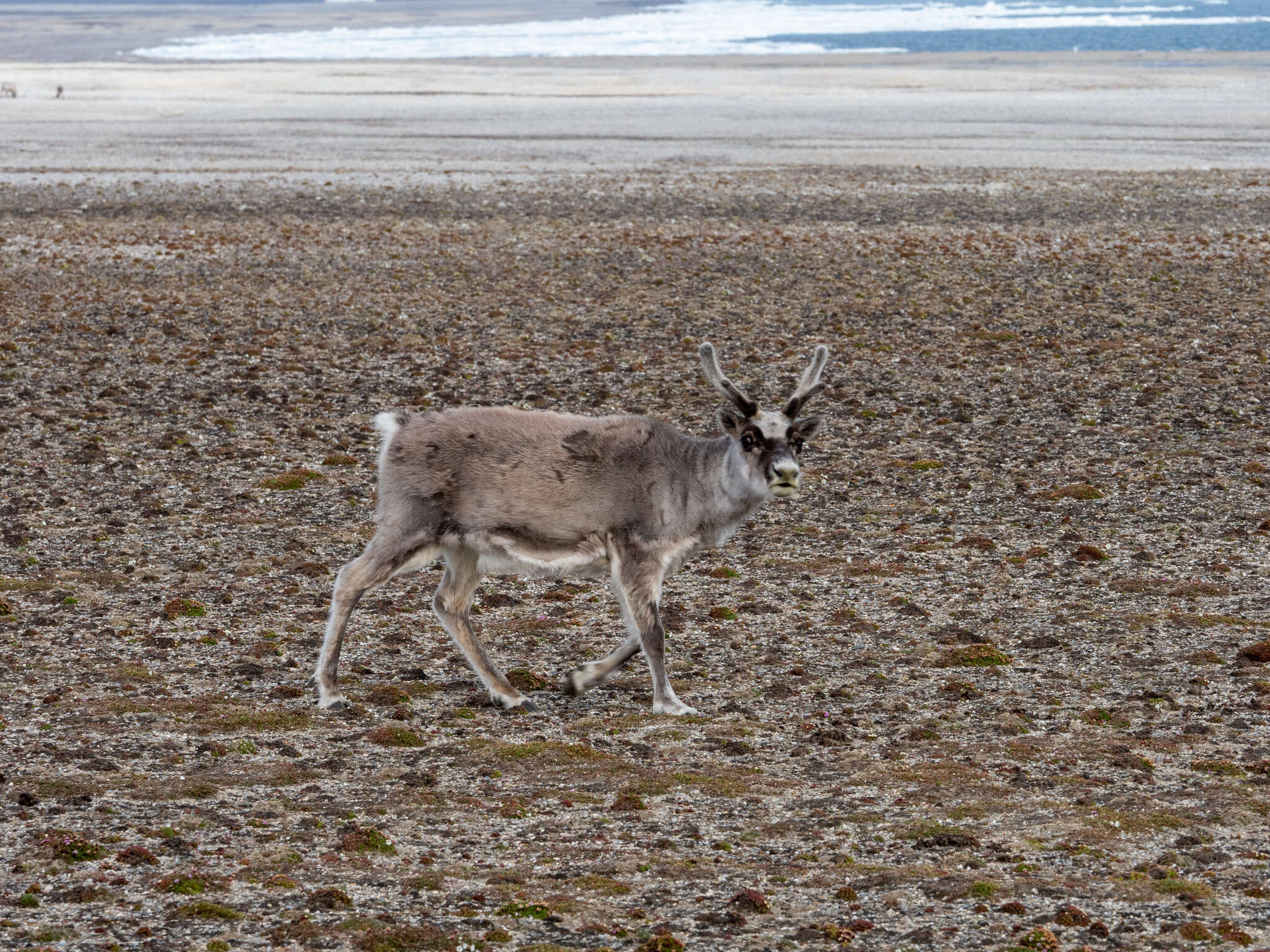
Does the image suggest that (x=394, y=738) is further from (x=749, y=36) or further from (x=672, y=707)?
(x=749, y=36)

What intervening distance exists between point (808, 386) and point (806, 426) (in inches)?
16.4

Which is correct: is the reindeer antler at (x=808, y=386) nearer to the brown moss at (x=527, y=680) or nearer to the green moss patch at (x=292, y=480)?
the brown moss at (x=527, y=680)

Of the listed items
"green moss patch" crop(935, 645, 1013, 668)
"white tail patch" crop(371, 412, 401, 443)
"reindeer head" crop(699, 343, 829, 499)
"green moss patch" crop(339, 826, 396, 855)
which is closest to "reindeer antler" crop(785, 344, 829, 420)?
"reindeer head" crop(699, 343, 829, 499)

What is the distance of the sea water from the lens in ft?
400

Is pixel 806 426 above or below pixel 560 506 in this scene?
above

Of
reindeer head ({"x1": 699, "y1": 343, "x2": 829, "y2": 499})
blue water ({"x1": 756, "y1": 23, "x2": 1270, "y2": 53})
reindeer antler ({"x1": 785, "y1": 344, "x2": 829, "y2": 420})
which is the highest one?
blue water ({"x1": 756, "y1": 23, "x2": 1270, "y2": 53})

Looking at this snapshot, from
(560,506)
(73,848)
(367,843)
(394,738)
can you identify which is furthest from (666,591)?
(73,848)

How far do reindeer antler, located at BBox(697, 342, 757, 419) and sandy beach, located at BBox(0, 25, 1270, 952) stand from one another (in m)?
1.93

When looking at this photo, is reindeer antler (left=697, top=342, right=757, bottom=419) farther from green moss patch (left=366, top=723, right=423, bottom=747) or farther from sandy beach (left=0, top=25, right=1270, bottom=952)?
green moss patch (left=366, top=723, right=423, bottom=747)

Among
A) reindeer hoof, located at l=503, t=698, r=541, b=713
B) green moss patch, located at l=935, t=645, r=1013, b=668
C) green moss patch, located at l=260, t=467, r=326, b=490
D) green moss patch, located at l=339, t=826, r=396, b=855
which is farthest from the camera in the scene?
green moss patch, located at l=260, t=467, r=326, b=490

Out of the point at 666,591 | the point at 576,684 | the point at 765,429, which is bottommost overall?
the point at 666,591

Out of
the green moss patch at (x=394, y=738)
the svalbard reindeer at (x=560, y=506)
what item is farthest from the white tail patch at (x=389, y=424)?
the green moss patch at (x=394, y=738)

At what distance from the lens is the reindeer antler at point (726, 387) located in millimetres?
10711

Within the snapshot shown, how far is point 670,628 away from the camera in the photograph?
1230cm
